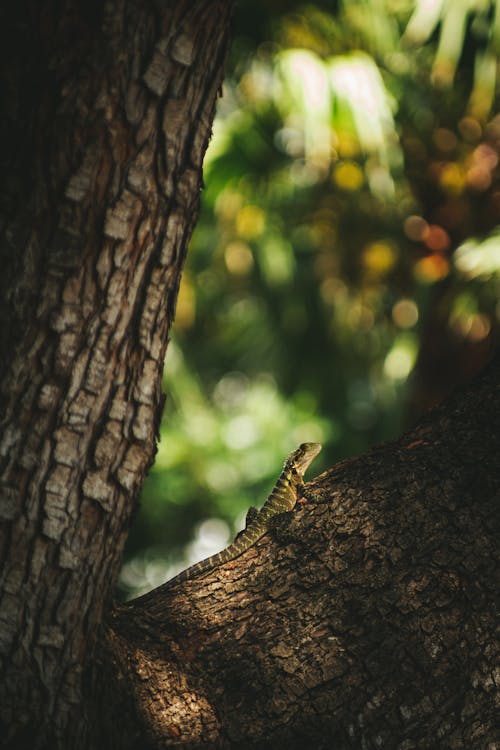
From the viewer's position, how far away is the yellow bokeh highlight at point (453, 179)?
25.9 ft

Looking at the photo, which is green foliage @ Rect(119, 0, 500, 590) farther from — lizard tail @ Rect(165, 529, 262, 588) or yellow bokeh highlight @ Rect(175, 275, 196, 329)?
lizard tail @ Rect(165, 529, 262, 588)

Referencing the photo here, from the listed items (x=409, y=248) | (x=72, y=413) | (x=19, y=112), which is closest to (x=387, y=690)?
(x=72, y=413)

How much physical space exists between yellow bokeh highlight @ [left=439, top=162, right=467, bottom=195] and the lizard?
5248 mm

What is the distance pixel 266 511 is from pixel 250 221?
19.4 feet

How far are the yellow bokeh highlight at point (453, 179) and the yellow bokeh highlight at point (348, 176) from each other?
33.3 inches

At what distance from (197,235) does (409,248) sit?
2.25m

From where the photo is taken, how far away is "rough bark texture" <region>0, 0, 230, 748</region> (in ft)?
4.97

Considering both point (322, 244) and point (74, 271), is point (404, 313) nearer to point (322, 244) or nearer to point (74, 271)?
point (322, 244)

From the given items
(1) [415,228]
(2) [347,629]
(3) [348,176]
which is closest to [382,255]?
(1) [415,228]

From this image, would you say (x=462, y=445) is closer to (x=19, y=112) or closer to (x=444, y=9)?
(x=19, y=112)

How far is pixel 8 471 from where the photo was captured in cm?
155

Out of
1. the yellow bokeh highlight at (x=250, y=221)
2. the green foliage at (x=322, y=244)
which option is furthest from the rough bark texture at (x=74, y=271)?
the yellow bokeh highlight at (x=250, y=221)

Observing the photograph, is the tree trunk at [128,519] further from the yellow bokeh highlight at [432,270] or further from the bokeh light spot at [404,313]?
the bokeh light spot at [404,313]

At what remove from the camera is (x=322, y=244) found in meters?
8.48
